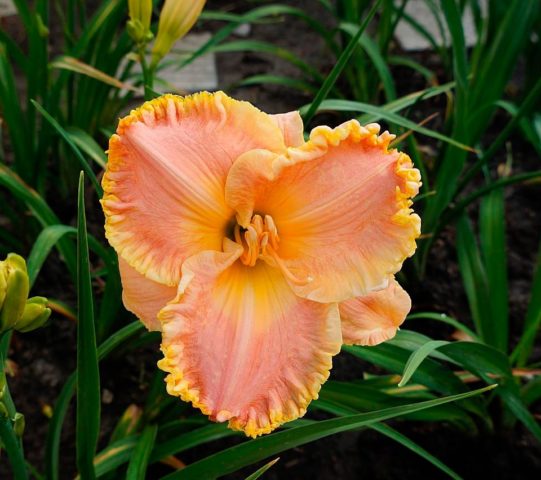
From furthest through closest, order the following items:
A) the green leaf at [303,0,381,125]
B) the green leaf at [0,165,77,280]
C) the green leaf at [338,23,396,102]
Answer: the green leaf at [338,23,396,102], the green leaf at [0,165,77,280], the green leaf at [303,0,381,125]

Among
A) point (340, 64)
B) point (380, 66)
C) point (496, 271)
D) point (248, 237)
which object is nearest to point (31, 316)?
point (248, 237)

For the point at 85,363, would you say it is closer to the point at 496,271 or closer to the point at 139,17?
the point at 139,17

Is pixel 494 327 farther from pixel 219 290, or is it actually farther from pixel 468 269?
pixel 219 290

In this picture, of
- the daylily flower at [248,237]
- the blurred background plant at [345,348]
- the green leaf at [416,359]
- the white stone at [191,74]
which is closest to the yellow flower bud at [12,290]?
the blurred background plant at [345,348]

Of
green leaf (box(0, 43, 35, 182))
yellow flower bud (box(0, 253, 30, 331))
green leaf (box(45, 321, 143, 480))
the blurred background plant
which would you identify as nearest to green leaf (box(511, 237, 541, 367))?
the blurred background plant

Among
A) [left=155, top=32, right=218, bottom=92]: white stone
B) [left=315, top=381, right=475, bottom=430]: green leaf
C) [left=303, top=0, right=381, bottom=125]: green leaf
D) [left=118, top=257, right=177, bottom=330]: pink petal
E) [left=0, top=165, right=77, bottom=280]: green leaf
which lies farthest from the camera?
[left=155, top=32, right=218, bottom=92]: white stone

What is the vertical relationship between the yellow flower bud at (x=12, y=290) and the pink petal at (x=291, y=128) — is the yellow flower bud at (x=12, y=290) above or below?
below

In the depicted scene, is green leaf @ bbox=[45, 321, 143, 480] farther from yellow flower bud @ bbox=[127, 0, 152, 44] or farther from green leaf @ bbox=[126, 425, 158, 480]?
yellow flower bud @ bbox=[127, 0, 152, 44]

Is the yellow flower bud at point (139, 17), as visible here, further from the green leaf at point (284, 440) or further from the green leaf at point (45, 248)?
the green leaf at point (284, 440)
